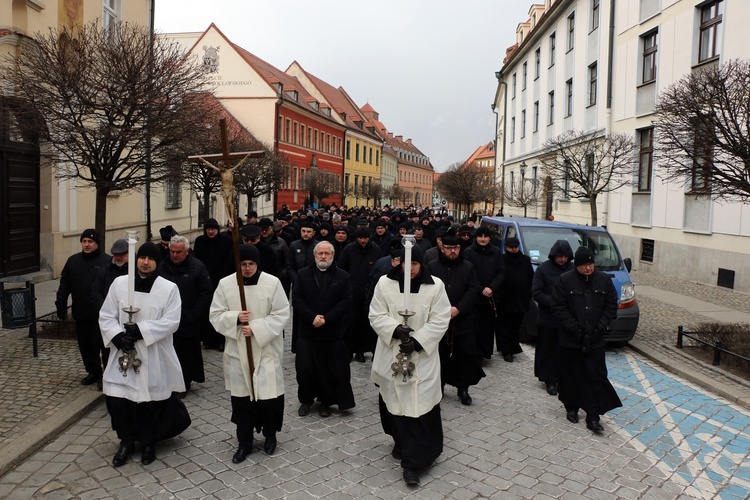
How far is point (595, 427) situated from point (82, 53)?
8076 mm

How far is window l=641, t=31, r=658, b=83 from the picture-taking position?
19.5 metres

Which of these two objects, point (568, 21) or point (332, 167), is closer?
point (568, 21)

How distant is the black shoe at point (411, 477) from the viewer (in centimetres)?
454

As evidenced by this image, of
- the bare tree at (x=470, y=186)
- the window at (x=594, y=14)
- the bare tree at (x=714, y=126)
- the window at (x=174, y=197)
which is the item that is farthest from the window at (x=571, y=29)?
the bare tree at (x=714, y=126)

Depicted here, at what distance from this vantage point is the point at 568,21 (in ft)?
93.2

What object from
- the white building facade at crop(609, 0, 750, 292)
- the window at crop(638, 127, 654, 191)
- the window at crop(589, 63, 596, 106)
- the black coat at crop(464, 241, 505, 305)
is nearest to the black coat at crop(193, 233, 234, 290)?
the black coat at crop(464, 241, 505, 305)

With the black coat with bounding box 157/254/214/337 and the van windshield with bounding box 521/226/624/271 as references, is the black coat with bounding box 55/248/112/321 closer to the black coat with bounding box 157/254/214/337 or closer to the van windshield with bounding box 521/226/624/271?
the black coat with bounding box 157/254/214/337

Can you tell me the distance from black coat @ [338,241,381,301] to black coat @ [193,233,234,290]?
1.78m

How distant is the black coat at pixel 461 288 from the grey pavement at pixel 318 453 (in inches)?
35.3

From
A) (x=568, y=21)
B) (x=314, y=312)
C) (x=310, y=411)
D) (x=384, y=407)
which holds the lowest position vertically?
(x=310, y=411)

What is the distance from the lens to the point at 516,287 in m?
8.55

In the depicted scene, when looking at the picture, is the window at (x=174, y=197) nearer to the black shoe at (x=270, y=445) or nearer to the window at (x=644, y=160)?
the window at (x=644, y=160)

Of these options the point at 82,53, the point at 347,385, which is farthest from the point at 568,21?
the point at 347,385

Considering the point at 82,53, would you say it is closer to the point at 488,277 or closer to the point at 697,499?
the point at 488,277
